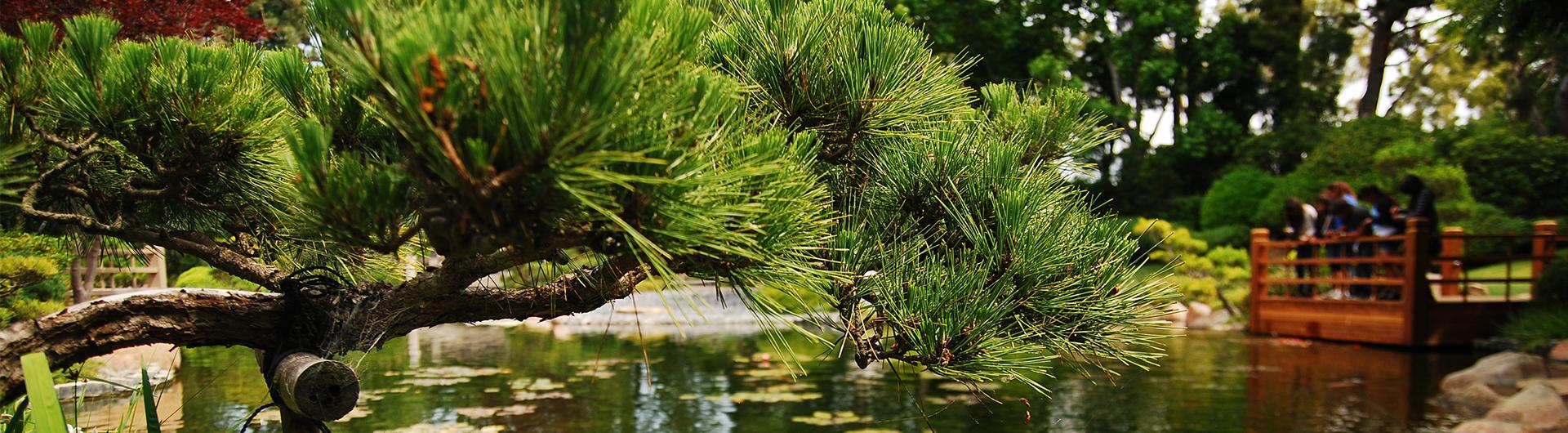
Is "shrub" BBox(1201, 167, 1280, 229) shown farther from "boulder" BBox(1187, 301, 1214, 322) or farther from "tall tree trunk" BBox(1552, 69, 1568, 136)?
"boulder" BBox(1187, 301, 1214, 322)

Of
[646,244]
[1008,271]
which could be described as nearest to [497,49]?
[646,244]

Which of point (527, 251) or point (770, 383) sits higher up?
point (527, 251)

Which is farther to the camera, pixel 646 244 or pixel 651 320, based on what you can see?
pixel 651 320

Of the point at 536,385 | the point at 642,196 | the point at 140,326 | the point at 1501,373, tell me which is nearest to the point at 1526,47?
the point at 1501,373

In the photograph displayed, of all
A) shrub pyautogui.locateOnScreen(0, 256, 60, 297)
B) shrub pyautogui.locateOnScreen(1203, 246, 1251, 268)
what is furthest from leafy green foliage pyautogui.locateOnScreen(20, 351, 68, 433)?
shrub pyautogui.locateOnScreen(1203, 246, 1251, 268)

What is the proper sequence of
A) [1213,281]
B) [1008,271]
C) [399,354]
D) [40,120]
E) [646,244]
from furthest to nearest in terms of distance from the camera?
1. [1213,281]
2. [399,354]
3. [40,120]
4. [1008,271]
5. [646,244]

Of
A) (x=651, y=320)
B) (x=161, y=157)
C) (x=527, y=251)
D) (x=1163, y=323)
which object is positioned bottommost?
(x=651, y=320)

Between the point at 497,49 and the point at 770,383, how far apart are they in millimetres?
5377

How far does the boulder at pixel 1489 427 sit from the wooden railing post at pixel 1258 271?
5.32 m

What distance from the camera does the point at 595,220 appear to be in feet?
3.91

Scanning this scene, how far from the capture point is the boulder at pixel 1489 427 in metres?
4.46

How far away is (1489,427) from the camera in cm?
453

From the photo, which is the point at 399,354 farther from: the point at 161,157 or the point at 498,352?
the point at 161,157

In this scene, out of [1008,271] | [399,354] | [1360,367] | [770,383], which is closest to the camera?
[1008,271]
